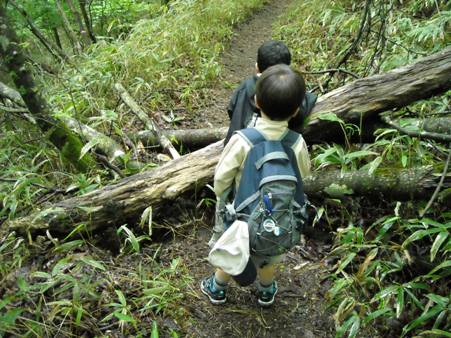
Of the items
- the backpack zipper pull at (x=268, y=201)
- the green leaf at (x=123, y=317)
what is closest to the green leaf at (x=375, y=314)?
the backpack zipper pull at (x=268, y=201)

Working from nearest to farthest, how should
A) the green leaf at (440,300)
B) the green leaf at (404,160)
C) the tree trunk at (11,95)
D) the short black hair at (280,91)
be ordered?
the short black hair at (280,91) < the green leaf at (440,300) < the green leaf at (404,160) < the tree trunk at (11,95)

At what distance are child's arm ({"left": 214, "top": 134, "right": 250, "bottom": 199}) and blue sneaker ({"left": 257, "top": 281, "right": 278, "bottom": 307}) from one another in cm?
92

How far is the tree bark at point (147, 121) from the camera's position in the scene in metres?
4.47

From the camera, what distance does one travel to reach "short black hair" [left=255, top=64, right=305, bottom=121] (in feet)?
7.02

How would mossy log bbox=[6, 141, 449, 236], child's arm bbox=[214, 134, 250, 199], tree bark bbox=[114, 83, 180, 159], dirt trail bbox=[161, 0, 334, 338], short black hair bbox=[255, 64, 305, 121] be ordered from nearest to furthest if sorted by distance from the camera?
short black hair bbox=[255, 64, 305, 121]
child's arm bbox=[214, 134, 250, 199]
dirt trail bbox=[161, 0, 334, 338]
mossy log bbox=[6, 141, 449, 236]
tree bark bbox=[114, 83, 180, 159]

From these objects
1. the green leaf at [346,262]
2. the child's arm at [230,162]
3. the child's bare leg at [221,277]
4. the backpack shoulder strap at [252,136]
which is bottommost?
the green leaf at [346,262]

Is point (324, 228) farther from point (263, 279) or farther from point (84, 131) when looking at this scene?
point (84, 131)

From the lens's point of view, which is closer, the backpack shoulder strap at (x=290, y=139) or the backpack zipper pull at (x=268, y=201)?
the backpack zipper pull at (x=268, y=201)

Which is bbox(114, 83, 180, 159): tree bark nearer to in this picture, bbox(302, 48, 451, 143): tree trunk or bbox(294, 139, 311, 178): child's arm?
bbox(302, 48, 451, 143): tree trunk

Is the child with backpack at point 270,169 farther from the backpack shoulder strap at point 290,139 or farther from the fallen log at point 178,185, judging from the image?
the fallen log at point 178,185

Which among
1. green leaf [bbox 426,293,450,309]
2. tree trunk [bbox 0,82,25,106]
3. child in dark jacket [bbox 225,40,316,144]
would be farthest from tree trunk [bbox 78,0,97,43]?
green leaf [bbox 426,293,450,309]

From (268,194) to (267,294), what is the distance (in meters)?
1.09

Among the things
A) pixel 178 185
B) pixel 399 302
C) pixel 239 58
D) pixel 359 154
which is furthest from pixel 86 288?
pixel 239 58

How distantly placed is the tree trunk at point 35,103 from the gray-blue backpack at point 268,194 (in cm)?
239
